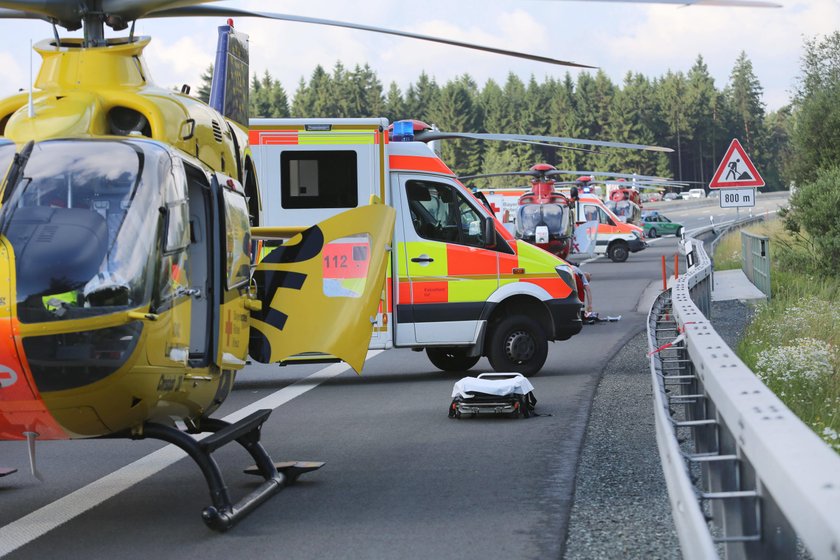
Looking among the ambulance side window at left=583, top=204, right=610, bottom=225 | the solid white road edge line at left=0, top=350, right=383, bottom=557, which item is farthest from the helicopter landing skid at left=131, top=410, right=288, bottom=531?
the ambulance side window at left=583, top=204, right=610, bottom=225

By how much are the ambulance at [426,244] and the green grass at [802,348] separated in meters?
2.43

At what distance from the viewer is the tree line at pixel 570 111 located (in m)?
167

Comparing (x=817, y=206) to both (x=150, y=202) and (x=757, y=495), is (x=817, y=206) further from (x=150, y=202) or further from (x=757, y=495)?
(x=757, y=495)

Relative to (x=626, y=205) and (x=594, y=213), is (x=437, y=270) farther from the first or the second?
(x=626, y=205)

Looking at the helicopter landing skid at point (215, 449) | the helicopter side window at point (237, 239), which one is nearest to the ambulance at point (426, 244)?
the helicopter side window at point (237, 239)

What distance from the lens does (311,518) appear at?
7516 millimetres

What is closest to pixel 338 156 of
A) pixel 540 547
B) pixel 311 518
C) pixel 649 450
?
pixel 649 450

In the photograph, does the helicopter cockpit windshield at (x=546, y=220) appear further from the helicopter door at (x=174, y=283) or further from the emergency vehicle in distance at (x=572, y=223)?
the helicopter door at (x=174, y=283)

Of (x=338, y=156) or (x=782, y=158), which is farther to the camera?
(x=782, y=158)

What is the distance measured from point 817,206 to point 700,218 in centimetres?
6976

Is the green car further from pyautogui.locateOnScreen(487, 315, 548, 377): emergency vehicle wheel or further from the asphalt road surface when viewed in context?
the asphalt road surface

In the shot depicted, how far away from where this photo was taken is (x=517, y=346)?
14703 millimetres

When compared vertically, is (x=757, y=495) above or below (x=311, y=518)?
above

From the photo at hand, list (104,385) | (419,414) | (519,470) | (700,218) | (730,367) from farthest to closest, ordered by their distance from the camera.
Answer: (700,218), (419,414), (519,470), (104,385), (730,367)
